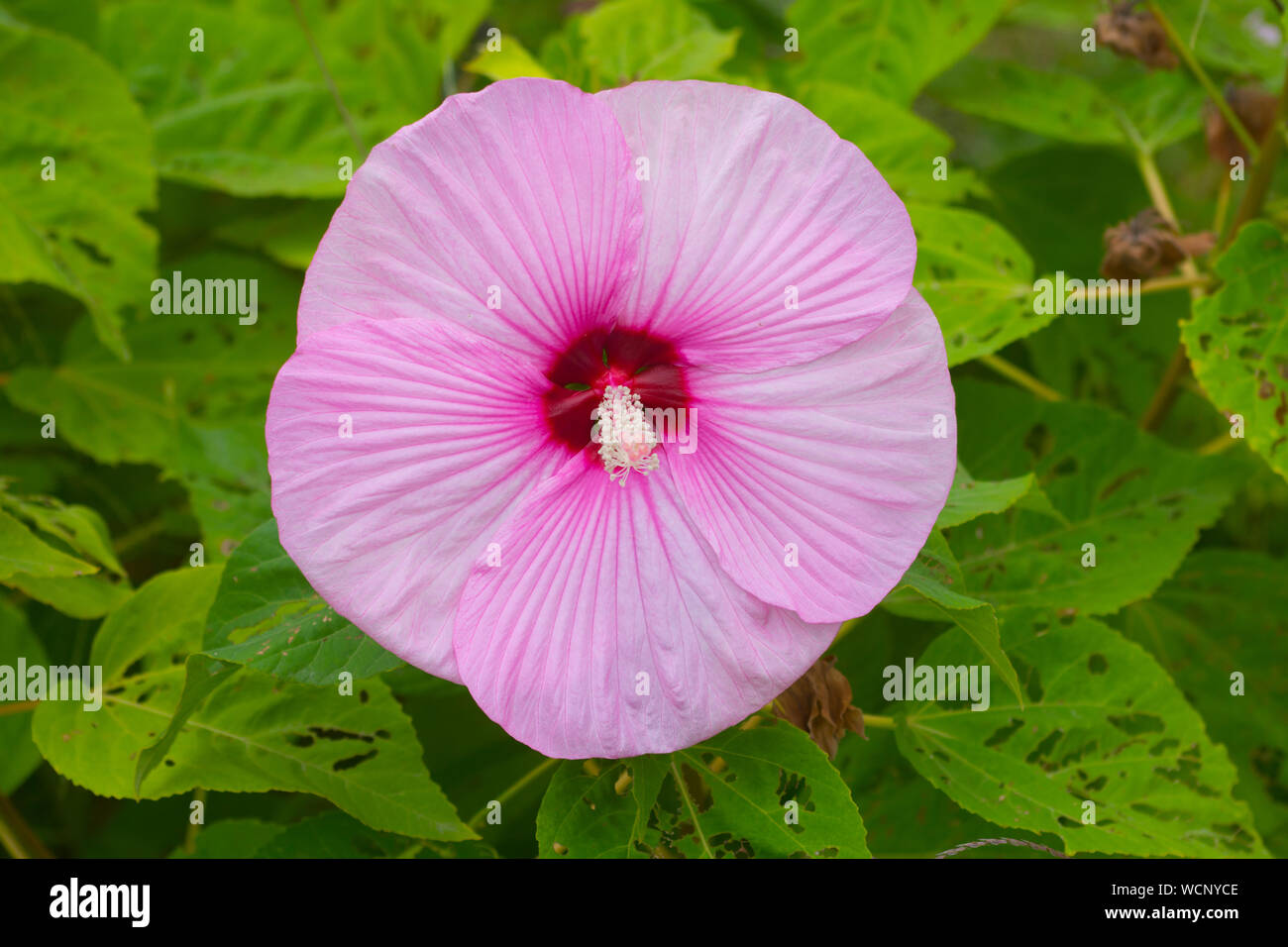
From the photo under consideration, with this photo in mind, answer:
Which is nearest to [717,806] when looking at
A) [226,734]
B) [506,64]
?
[226,734]

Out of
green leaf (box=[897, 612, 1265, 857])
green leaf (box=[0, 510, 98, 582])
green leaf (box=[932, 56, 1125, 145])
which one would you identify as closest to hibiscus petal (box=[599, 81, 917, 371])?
green leaf (box=[897, 612, 1265, 857])

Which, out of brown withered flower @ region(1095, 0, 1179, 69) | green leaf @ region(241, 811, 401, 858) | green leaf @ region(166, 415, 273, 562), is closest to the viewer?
green leaf @ region(241, 811, 401, 858)

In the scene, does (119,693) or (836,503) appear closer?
(836,503)

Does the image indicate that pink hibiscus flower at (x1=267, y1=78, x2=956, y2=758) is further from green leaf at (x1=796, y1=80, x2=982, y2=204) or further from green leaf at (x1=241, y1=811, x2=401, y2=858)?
green leaf at (x1=796, y1=80, x2=982, y2=204)

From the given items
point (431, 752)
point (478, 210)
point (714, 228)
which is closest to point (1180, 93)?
point (714, 228)

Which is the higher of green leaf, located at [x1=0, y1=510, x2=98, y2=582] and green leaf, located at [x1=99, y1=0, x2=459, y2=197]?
green leaf, located at [x1=99, y1=0, x2=459, y2=197]
